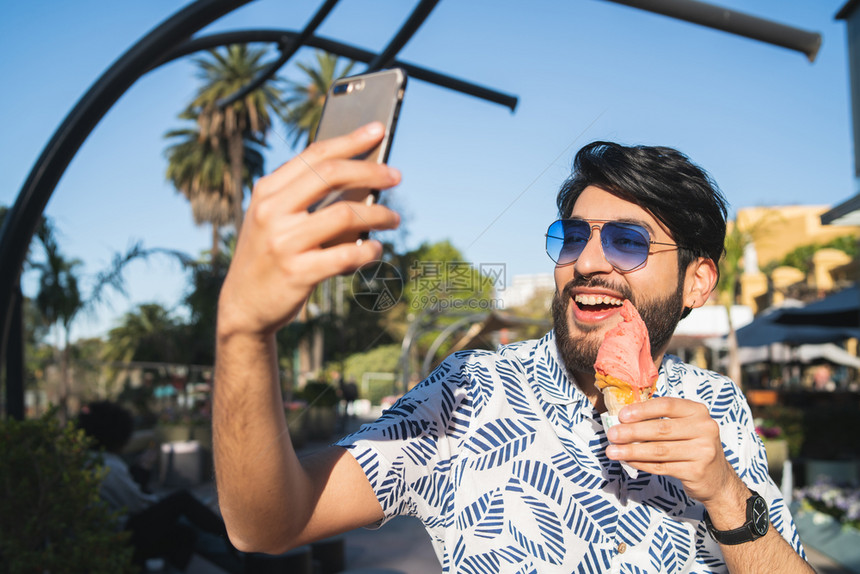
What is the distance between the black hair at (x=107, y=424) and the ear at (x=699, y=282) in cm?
472

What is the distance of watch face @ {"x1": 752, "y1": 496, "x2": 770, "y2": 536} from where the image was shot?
5.01 ft

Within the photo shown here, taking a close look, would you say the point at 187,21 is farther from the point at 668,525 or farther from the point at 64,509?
the point at 668,525

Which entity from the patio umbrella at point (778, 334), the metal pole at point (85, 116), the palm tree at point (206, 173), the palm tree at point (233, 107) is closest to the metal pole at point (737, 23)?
the metal pole at point (85, 116)

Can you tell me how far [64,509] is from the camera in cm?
371

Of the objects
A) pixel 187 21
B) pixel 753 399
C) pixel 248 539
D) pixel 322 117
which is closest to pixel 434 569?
pixel 187 21

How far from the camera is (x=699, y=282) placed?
2.19m

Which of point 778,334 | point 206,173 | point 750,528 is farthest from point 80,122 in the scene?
point 206,173

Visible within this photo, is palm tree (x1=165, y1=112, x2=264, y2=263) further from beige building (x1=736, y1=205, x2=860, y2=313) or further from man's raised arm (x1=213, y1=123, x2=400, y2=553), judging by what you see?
man's raised arm (x1=213, y1=123, x2=400, y2=553)

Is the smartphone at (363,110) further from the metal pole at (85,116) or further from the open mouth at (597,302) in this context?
→ the metal pole at (85,116)

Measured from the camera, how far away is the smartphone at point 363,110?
86 centimetres

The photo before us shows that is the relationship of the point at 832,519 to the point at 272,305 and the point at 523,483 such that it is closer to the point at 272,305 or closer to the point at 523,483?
the point at 523,483

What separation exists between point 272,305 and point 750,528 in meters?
1.21

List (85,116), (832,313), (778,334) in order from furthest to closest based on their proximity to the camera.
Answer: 1. (778,334)
2. (832,313)
3. (85,116)

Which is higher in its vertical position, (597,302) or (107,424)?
(597,302)
